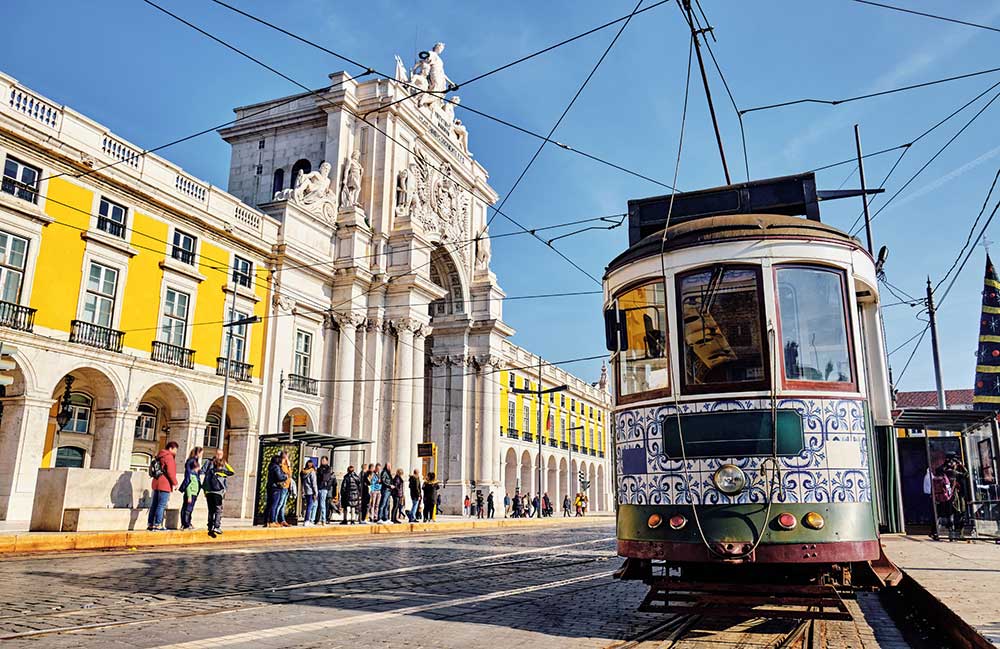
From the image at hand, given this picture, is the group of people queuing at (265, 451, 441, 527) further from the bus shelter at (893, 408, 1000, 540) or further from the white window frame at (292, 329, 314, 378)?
the bus shelter at (893, 408, 1000, 540)

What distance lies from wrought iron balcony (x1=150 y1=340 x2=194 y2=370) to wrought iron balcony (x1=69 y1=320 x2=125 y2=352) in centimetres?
139

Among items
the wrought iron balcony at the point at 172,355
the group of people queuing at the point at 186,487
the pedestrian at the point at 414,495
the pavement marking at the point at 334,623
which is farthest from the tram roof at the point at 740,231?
the wrought iron balcony at the point at 172,355

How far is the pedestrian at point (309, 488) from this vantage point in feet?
67.5

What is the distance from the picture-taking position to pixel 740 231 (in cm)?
634

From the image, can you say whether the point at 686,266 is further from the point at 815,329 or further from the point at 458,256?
the point at 458,256

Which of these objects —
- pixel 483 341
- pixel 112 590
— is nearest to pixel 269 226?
pixel 483 341

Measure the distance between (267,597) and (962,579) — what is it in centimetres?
697

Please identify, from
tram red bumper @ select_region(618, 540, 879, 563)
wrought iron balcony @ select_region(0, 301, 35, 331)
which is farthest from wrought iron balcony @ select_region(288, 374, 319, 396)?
tram red bumper @ select_region(618, 540, 879, 563)

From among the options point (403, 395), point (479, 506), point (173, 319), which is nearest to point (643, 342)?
point (173, 319)

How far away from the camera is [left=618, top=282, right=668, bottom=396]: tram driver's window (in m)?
6.45

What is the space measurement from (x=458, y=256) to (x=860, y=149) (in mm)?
26265

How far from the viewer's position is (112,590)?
24.8 feet

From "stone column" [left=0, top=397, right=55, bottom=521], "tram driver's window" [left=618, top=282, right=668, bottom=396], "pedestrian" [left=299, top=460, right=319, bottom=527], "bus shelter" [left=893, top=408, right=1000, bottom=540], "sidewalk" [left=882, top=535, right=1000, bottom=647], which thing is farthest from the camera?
"pedestrian" [left=299, top=460, right=319, bottom=527]

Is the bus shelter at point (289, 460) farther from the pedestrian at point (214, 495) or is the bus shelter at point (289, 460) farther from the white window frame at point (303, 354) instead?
the white window frame at point (303, 354)
